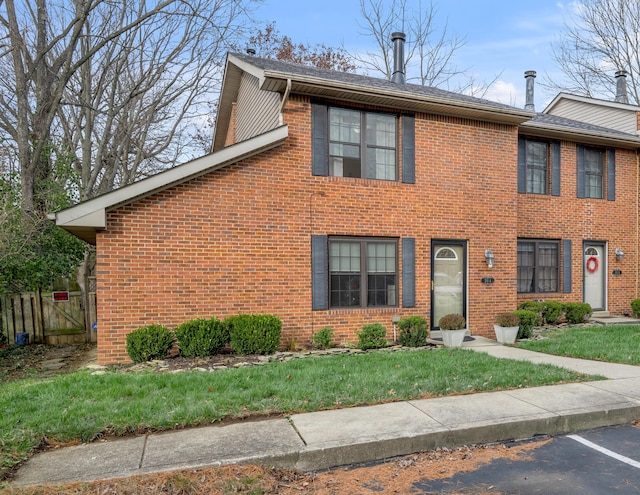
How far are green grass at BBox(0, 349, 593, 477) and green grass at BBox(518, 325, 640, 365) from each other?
1.69 m

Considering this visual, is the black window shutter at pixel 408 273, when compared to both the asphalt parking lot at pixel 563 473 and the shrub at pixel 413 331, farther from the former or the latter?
the asphalt parking lot at pixel 563 473

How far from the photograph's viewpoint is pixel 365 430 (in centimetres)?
388

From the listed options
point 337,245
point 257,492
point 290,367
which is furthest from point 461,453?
point 337,245

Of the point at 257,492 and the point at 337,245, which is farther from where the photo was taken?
the point at 337,245

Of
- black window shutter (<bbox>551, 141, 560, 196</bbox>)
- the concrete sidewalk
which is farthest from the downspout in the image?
black window shutter (<bbox>551, 141, 560, 196</bbox>)

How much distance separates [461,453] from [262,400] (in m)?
2.18

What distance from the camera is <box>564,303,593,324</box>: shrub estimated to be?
1102 centimetres

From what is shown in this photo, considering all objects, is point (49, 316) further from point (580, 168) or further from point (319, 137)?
point (580, 168)

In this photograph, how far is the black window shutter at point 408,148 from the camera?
8.99m

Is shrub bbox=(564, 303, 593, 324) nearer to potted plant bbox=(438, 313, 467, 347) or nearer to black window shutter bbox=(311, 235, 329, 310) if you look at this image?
potted plant bbox=(438, 313, 467, 347)

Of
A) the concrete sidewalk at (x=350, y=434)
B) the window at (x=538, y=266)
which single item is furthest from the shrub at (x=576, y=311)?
the concrete sidewalk at (x=350, y=434)

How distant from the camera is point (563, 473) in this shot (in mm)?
3418

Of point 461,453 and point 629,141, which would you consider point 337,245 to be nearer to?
point 461,453

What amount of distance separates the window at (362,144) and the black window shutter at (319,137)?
0.67ft
